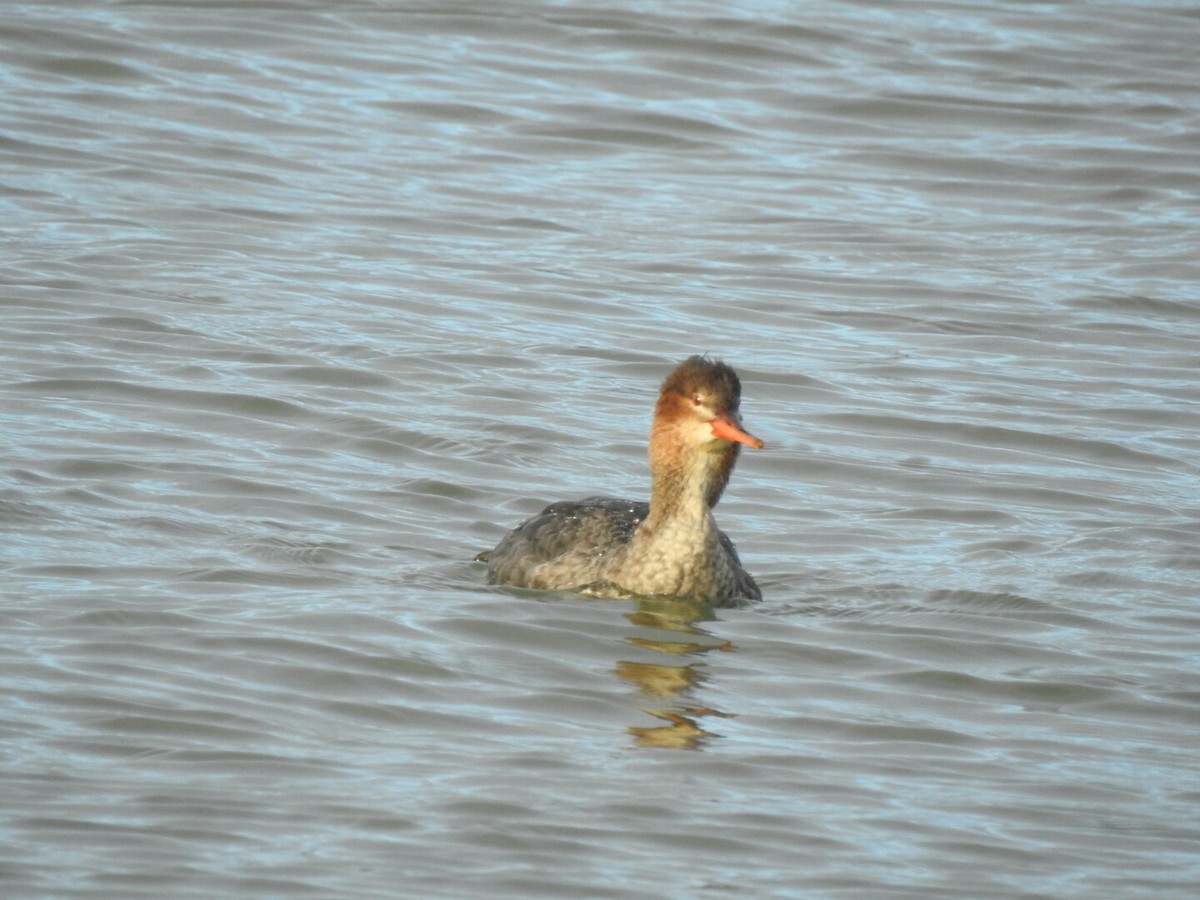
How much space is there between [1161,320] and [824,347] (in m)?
2.78

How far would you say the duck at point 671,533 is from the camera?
952 cm

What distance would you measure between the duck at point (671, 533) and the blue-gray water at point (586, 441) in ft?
0.58

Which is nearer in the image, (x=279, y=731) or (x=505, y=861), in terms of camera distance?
(x=505, y=861)

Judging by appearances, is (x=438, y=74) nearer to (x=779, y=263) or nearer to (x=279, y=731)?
(x=779, y=263)

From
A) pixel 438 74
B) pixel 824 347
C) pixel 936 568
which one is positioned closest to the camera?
pixel 936 568

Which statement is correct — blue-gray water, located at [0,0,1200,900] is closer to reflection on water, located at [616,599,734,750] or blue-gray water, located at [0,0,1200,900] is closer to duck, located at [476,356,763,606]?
reflection on water, located at [616,599,734,750]

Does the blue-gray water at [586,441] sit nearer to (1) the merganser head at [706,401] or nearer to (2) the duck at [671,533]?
(2) the duck at [671,533]

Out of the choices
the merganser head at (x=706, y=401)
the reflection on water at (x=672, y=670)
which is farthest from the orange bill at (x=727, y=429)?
the reflection on water at (x=672, y=670)

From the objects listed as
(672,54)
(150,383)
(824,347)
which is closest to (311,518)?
(150,383)

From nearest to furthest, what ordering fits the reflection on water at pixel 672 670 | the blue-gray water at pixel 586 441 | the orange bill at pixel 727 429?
the blue-gray water at pixel 586 441
the reflection on water at pixel 672 670
the orange bill at pixel 727 429

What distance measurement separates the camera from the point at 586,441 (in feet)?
40.9

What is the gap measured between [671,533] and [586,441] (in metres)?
2.91

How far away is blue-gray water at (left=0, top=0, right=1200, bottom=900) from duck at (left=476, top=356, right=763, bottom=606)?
0.18 metres

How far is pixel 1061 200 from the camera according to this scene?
1908 cm
